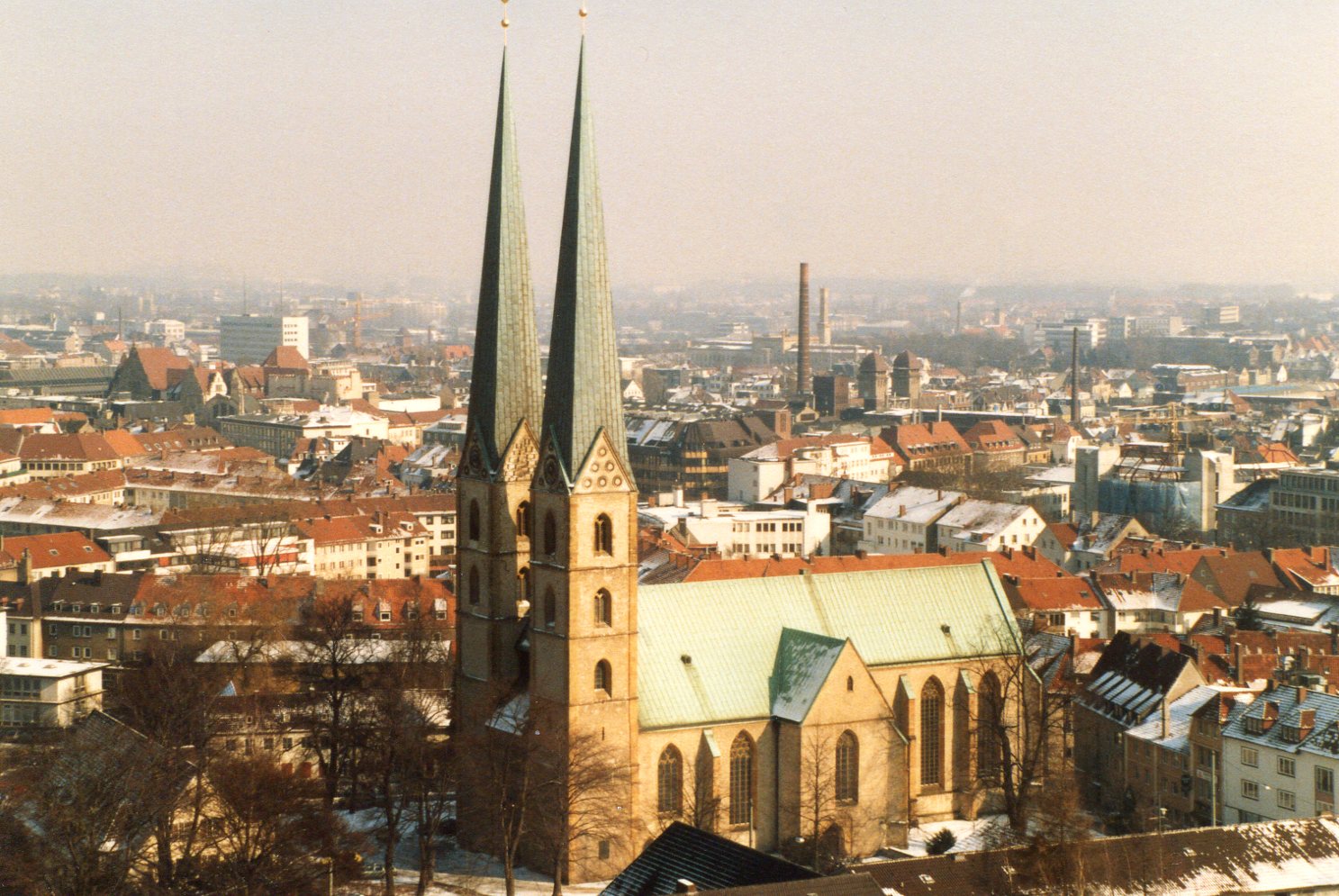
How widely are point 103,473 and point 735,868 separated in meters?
131

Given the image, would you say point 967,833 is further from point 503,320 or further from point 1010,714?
point 503,320

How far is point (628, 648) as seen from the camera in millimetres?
70812

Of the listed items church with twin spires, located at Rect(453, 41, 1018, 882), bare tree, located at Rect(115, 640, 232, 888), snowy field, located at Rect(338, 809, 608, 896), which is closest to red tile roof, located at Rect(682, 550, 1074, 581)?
church with twin spires, located at Rect(453, 41, 1018, 882)

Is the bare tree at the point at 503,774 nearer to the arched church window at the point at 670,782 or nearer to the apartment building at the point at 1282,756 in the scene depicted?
the arched church window at the point at 670,782

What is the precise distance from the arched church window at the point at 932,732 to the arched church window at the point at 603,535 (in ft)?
49.0

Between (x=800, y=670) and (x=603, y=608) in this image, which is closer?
(x=603, y=608)

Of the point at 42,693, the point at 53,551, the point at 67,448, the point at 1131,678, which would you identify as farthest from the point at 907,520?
the point at 67,448

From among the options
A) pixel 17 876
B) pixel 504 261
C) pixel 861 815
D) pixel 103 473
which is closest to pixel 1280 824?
pixel 861 815

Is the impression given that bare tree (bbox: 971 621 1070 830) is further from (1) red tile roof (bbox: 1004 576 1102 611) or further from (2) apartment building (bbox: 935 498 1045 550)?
(2) apartment building (bbox: 935 498 1045 550)

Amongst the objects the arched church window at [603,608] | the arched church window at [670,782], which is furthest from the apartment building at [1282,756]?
the arched church window at [603,608]

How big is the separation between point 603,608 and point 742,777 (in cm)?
828

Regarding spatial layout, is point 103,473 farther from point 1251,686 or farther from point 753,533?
point 1251,686

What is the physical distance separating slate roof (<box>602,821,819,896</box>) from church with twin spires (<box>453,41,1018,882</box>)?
38.2 ft

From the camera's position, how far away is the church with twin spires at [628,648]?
6969 cm
